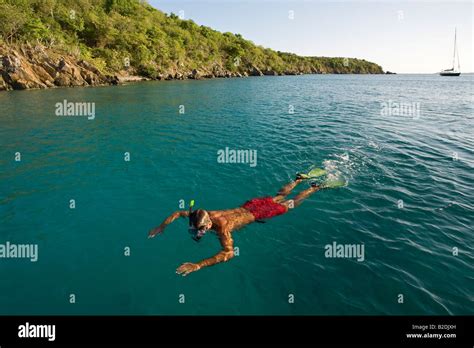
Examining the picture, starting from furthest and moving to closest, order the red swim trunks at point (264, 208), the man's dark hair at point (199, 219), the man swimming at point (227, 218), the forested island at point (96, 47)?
the forested island at point (96, 47) → the red swim trunks at point (264, 208) → the man's dark hair at point (199, 219) → the man swimming at point (227, 218)

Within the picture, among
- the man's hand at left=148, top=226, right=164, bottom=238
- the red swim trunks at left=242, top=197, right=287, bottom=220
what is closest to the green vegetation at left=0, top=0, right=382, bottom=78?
the man's hand at left=148, top=226, right=164, bottom=238

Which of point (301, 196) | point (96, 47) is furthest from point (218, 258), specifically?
point (96, 47)

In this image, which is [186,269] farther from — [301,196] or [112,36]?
[112,36]

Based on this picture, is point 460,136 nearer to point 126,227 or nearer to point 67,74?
point 126,227

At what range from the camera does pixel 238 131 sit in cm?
2584

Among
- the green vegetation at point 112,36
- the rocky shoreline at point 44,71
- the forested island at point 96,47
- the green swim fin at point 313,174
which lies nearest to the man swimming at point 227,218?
the green swim fin at point 313,174

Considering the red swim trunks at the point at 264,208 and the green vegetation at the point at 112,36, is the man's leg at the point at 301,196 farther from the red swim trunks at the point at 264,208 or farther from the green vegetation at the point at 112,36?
the green vegetation at the point at 112,36

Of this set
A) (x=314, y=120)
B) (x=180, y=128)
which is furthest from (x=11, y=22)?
(x=314, y=120)

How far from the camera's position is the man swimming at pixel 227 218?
8969 mm

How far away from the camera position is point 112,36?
8194cm
